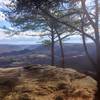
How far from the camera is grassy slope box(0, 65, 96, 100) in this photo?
8.28 metres

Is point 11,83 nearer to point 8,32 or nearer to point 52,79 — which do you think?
point 52,79

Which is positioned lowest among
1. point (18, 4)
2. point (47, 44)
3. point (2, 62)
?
point (2, 62)

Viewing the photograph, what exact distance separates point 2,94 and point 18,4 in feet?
20.9

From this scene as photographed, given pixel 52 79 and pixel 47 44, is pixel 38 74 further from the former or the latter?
pixel 47 44

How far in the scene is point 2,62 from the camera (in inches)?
1853

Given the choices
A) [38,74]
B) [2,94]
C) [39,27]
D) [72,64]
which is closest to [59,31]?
[39,27]

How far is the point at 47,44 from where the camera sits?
30047 mm

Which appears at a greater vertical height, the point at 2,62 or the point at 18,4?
the point at 18,4

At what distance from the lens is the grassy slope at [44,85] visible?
8.28 metres

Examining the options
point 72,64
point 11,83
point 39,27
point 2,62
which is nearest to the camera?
point 11,83

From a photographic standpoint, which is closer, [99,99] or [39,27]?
[99,99]

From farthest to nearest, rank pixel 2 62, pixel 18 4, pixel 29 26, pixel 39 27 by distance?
pixel 2 62, pixel 39 27, pixel 29 26, pixel 18 4

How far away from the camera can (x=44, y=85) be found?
8977 millimetres

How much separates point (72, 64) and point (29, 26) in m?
12.7
